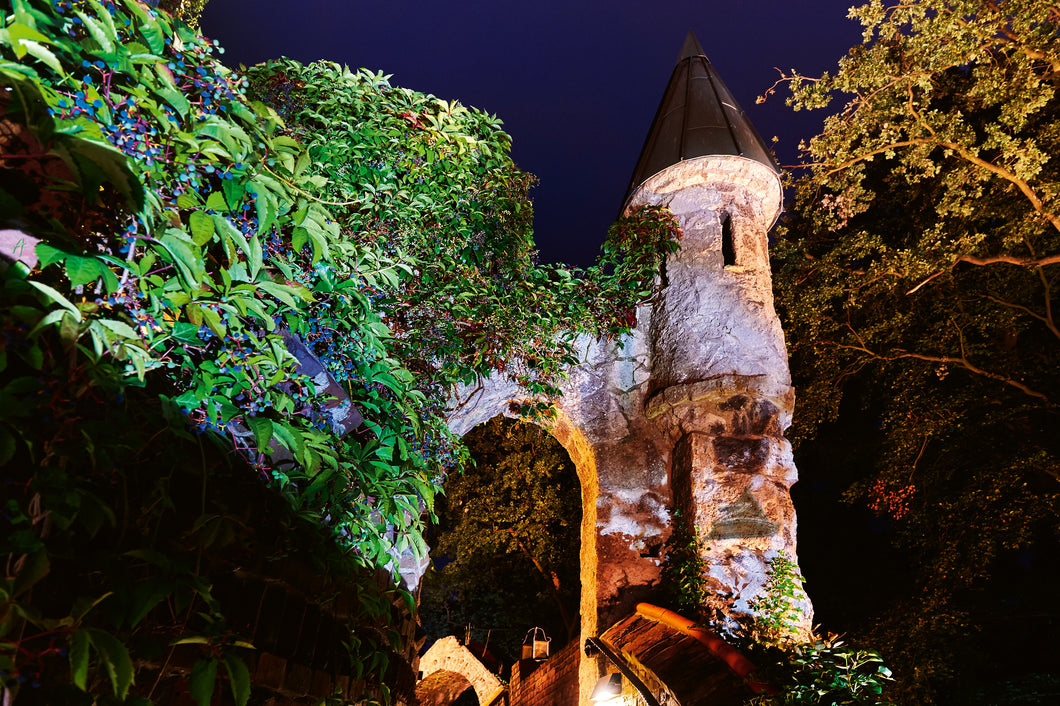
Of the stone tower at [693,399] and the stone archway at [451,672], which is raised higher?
the stone tower at [693,399]

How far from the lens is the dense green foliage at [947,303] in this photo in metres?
→ 6.46

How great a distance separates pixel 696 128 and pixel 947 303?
16.0ft

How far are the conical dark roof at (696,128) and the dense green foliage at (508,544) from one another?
669cm

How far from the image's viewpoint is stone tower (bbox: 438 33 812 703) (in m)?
5.12

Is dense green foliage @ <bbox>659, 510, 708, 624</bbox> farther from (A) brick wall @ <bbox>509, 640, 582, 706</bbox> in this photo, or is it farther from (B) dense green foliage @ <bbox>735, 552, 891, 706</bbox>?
(A) brick wall @ <bbox>509, 640, 582, 706</bbox>

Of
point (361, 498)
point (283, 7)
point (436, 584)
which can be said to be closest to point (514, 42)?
point (283, 7)

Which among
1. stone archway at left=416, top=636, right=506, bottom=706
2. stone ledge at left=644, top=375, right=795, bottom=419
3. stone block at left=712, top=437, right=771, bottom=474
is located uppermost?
stone ledge at left=644, top=375, right=795, bottom=419

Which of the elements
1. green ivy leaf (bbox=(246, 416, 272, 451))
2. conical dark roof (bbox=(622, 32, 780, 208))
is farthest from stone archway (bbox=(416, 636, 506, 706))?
Result: green ivy leaf (bbox=(246, 416, 272, 451))

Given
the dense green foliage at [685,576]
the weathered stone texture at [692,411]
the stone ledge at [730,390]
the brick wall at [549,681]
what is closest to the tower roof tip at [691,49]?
the weathered stone texture at [692,411]

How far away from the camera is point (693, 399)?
5.55 meters

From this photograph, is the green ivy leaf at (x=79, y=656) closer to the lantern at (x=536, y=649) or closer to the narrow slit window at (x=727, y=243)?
the narrow slit window at (x=727, y=243)

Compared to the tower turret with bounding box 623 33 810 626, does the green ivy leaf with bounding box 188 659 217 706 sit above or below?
below

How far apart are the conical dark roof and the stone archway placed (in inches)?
399

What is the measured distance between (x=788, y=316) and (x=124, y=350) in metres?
9.33
